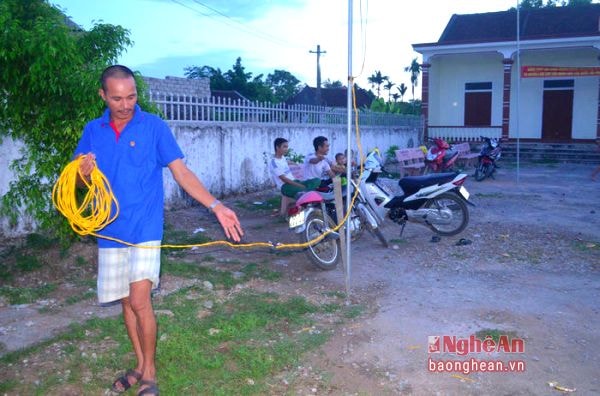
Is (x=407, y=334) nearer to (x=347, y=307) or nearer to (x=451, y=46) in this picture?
(x=347, y=307)

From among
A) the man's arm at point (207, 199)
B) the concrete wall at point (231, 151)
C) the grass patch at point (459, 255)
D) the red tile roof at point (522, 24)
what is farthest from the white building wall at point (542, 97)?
the man's arm at point (207, 199)

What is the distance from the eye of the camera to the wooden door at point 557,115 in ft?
68.0

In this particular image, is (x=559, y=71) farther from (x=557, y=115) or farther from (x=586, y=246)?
(x=586, y=246)

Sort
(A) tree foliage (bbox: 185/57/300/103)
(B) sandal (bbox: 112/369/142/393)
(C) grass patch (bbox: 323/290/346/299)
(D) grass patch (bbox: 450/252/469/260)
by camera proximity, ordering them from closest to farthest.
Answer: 1. (B) sandal (bbox: 112/369/142/393)
2. (C) grass patch (bbox: 323/290/346/299)
3. (D) grass patch (bbox: 450/252/469/260)
4. (A) tree foliage (bbox: 185/57/300/103)

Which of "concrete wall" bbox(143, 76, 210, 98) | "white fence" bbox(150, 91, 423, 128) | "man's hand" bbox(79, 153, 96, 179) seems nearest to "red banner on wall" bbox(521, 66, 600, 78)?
"white fence" bbox(150, 91, 423, 128)

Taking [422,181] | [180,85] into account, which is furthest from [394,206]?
[180,85]

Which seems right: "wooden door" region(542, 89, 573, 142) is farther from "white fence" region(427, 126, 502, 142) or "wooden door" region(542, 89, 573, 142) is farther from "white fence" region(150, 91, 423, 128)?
"white fence" region(150, 91, 423, 128)

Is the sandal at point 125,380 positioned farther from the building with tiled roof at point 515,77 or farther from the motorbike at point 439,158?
the building with tiled roof at point 515,77

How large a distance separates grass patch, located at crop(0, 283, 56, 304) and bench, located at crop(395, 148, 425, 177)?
9.56 meters

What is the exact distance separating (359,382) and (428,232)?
4.60 meters

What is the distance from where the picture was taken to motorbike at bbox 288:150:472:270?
19.7ft

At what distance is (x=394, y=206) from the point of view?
714 centimetres

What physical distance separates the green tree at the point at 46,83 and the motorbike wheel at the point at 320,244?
2.04 m

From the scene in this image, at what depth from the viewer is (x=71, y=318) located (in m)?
4.50
